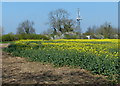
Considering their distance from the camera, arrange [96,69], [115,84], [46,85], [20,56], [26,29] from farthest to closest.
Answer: [26,29] < [20,56] < [96,69] < [115,84] < [46,85]

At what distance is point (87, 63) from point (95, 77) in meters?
0.87

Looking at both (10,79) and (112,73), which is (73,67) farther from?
(10,79)

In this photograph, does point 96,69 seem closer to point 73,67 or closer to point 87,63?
point 87,63

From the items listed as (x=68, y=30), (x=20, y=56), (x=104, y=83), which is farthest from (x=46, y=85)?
(x=68, y=30)

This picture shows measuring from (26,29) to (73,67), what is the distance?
3889cm

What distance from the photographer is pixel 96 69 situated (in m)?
4.77

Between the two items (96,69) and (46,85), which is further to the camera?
(96,69)

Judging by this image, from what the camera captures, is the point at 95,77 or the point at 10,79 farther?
the point at 95,77

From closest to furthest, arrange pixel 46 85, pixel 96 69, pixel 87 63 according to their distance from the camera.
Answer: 1. pixel 46 85
2. pixel 96 69
3. pixel 87 63

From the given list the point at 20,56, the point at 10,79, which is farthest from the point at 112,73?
the point at 20,56

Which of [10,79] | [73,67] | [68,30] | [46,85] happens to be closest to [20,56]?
[73,67]

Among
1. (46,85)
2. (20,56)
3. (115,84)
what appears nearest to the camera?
(46,85)

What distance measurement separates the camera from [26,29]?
4319cm

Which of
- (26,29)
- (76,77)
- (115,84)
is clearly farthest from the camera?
(26,29)
